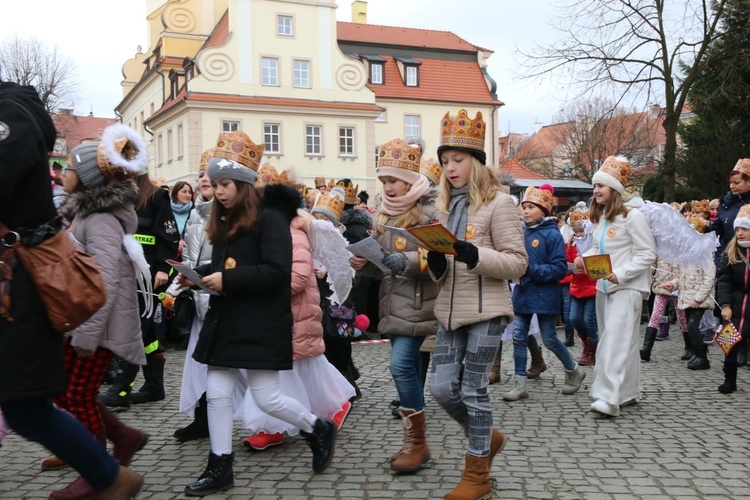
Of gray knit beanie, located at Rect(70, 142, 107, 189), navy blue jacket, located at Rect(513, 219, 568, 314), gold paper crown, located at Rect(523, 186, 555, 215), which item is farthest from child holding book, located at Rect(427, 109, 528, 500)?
gold paper crown, located at Rect(523, 186, 555, 215)

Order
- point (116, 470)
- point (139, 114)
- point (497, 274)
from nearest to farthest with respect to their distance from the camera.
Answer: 1. point (116, 470)
2. point (497, 274)
3. point (139, 114)

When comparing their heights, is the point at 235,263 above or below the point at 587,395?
above

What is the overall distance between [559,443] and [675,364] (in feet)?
14.7

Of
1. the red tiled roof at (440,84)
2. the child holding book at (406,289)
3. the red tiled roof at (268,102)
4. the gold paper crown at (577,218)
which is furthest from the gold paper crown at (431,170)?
the red tiled roof at (440,84)

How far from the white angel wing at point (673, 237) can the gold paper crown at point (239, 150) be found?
3.69 m

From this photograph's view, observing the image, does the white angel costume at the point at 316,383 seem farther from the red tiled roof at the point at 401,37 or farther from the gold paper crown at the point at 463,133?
the red tiled roof at the point at 401,37

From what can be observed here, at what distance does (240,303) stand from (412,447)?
4.78 ft

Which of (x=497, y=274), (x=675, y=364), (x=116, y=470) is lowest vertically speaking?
(x=675, y=364)

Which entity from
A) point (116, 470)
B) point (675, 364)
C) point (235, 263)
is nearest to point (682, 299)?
point (675, 364)

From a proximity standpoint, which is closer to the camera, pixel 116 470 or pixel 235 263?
pixel 116 470

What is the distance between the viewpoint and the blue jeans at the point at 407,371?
16.1 feet

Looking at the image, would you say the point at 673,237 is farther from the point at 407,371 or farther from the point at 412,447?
the point at 412,447

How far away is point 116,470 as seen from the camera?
12.4ft

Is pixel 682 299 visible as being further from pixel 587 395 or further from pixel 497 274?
pixel 497 274
